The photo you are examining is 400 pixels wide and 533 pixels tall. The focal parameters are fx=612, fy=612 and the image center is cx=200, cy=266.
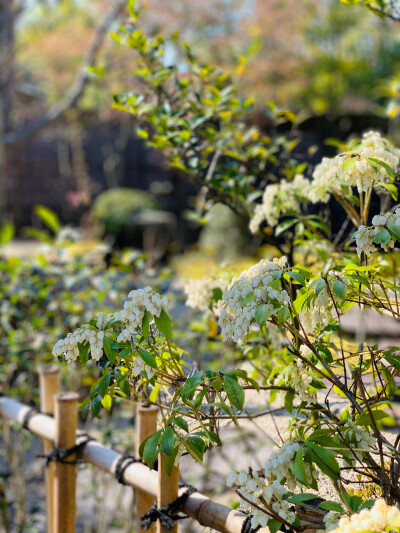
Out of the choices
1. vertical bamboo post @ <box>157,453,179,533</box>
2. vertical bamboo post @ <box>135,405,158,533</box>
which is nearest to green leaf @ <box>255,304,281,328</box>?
vertical bamboo post @ <box>157,453,179,533</box>

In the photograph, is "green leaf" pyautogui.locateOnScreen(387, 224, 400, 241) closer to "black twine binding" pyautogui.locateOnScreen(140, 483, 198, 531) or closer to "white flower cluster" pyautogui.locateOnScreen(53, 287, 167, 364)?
"white flower cluster" pyautogui.locateOnScreen(53, 287, 167, 364)

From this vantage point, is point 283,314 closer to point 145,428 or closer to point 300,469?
point 300,469

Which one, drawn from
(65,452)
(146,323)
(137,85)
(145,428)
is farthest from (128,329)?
(137,85)

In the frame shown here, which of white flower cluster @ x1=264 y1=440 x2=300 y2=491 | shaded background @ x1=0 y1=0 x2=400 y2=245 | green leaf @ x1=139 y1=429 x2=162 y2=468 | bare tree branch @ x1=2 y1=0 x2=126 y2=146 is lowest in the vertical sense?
white flower cluster @ x1=264 y1=440 x2=300 y2=491

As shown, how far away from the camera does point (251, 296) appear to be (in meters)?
0.85

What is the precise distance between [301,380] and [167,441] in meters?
0.27

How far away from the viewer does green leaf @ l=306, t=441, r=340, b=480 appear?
0.82m

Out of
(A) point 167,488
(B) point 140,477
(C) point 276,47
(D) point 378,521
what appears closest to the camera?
(D) point 378,521

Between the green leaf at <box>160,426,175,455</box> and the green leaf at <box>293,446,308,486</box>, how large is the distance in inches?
6.6

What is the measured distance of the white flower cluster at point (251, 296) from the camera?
837 mm

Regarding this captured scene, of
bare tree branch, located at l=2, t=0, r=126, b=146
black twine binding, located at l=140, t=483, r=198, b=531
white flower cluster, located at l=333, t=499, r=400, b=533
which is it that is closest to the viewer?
white flower cluster, located at l=333, t=499, r=400, b=533

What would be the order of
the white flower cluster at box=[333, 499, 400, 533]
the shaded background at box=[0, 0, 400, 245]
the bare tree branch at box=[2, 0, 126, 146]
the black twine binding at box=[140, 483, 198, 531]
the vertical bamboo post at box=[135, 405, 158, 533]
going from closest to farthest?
the white flower cluster at box=[333, 499, 400, 533], the black twine binding at box=[140, 483, 198, 531], the vertical bamboo post at box=[135, 405, 158, 533], the bare tree branch at box=[2, 0, 126, 146], the shaded background at box=[0, 0, 400, 245]

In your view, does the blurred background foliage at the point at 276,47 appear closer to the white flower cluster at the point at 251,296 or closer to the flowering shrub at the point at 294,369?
the flowering shrub at the point at 294,369

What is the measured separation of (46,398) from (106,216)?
722cm
